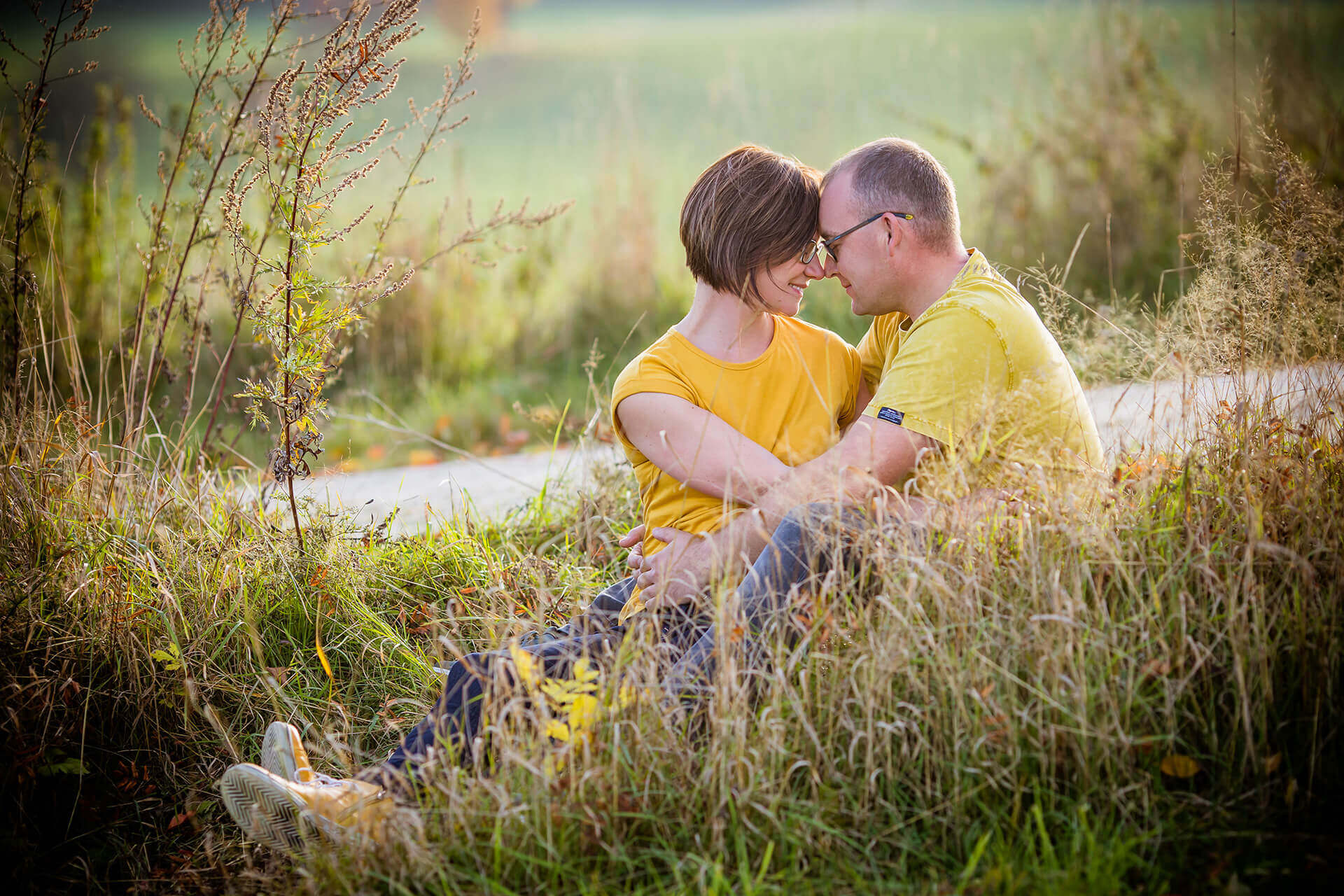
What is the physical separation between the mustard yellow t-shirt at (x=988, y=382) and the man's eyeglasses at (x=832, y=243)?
0.26 m

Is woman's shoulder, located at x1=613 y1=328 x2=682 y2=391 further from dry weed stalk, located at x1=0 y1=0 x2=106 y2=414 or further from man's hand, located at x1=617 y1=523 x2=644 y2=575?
dry weed stalk, located at x1=0 y1=0 x2=106 y2=414

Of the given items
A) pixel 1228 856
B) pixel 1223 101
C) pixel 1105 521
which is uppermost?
pixel 1223 101

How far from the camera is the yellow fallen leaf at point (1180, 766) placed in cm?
186

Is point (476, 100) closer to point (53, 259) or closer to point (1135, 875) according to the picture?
point (53, 259)

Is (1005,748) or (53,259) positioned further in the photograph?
(53,259)

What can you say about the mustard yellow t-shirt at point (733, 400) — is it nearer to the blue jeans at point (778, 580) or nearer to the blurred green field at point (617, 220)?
the blue jeans at point (778, 580)

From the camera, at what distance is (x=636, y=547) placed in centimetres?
278

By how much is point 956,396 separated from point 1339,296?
46.7 inches

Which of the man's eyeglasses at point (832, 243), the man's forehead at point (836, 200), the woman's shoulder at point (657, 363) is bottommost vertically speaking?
the woman's shoulder at point (657, 363)

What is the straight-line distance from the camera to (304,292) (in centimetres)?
276

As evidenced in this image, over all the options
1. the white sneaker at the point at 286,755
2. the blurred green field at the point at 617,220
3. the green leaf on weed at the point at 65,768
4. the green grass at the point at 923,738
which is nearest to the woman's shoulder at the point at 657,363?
the green grass at the point at 923,738

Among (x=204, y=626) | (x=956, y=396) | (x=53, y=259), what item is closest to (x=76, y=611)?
(x=204, y=626)

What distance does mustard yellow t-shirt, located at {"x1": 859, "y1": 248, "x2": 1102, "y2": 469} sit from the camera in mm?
2303

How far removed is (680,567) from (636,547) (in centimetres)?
34
